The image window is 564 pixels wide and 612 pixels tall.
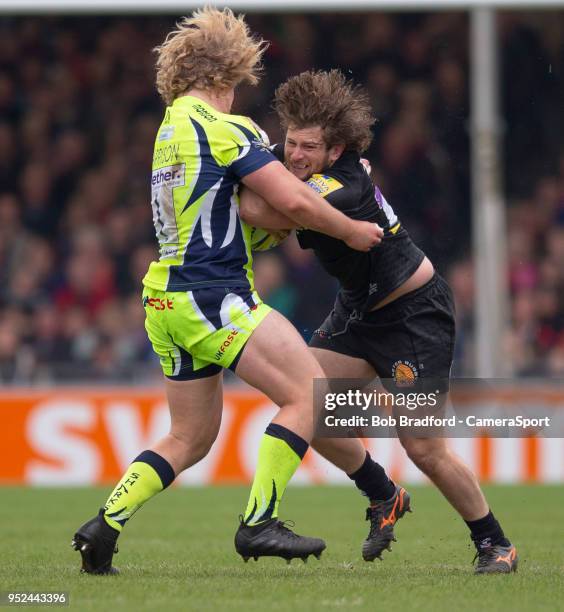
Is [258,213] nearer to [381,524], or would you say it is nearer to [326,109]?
[326,109]

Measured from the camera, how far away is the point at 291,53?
1335 centimetres

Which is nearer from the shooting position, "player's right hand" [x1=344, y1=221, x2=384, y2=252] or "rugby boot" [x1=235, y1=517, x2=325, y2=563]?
"rugby boot" [x1=235, y1=517, x2=325, y2=563]

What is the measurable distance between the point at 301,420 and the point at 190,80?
1.42m

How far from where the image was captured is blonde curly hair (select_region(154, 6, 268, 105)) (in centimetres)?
508

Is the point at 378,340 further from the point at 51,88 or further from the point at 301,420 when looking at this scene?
the point at 51,88

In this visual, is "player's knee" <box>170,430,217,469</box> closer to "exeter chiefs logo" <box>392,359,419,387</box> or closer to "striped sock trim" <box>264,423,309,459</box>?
"striped sock trim" <box>264,423,309,459</box>

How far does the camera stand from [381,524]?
5.69m

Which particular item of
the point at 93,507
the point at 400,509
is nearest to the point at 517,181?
the point at 93,507

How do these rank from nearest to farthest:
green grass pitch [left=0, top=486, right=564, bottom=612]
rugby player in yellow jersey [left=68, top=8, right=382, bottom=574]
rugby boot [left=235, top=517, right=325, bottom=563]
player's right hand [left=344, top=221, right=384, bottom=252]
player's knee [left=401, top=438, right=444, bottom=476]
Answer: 1. green grass pitch [left=0, top=486, right=564, bottom=612]
2. rugby boot [left=235, top=517, right=325, bottom=563]
3. rugby player in yellow jersey [left=68, top=8, right=382, bottom=574]
4. player's right hand [left=344, top=221, right=384, bottom=252]
5. player's knee [left=401, top=438, right=444, bottom=476]

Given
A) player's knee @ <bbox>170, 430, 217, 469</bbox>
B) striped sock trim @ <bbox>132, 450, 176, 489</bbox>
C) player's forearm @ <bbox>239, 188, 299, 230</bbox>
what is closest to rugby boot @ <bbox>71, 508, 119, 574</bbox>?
striped sock trim @ <bbox>132, 450, 176, 489</bbox>

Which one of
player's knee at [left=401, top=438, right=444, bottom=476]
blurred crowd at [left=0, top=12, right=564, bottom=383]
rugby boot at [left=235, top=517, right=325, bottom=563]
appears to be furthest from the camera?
blurred crowd at [left=0, top=12, right=564, bottom=383]

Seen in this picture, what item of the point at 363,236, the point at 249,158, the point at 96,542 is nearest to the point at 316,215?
the point at 363,236

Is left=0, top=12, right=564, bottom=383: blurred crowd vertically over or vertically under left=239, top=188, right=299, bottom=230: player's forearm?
over

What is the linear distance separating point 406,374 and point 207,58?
5.07 feet
